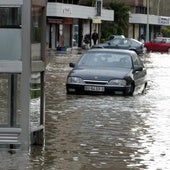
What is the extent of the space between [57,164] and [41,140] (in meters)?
1.55

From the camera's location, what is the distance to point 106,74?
20.3 meters

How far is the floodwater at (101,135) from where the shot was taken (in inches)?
404

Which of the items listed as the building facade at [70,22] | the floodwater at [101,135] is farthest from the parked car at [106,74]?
the building facade at [70,22]

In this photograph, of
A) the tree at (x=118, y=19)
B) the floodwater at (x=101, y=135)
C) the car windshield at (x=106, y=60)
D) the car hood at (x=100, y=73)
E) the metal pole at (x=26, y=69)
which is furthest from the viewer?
the tree at (x=118, y=19)

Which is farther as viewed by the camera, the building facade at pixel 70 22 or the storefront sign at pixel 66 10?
the storefront sign at pixel 66 10

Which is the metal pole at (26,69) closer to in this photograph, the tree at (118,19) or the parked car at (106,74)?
the parked car at (106,74)

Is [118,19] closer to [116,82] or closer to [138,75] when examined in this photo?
[138,75]

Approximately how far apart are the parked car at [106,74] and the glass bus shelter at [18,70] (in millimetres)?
9190

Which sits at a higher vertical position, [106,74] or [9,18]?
[9,18]

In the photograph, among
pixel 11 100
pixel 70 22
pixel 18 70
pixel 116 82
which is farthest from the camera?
pixel 70 22

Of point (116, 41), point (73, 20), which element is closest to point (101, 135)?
point (116, 41)

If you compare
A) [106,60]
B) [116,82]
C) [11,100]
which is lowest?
[116,82]

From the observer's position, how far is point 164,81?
28.0 meters

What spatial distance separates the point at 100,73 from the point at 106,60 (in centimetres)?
139
